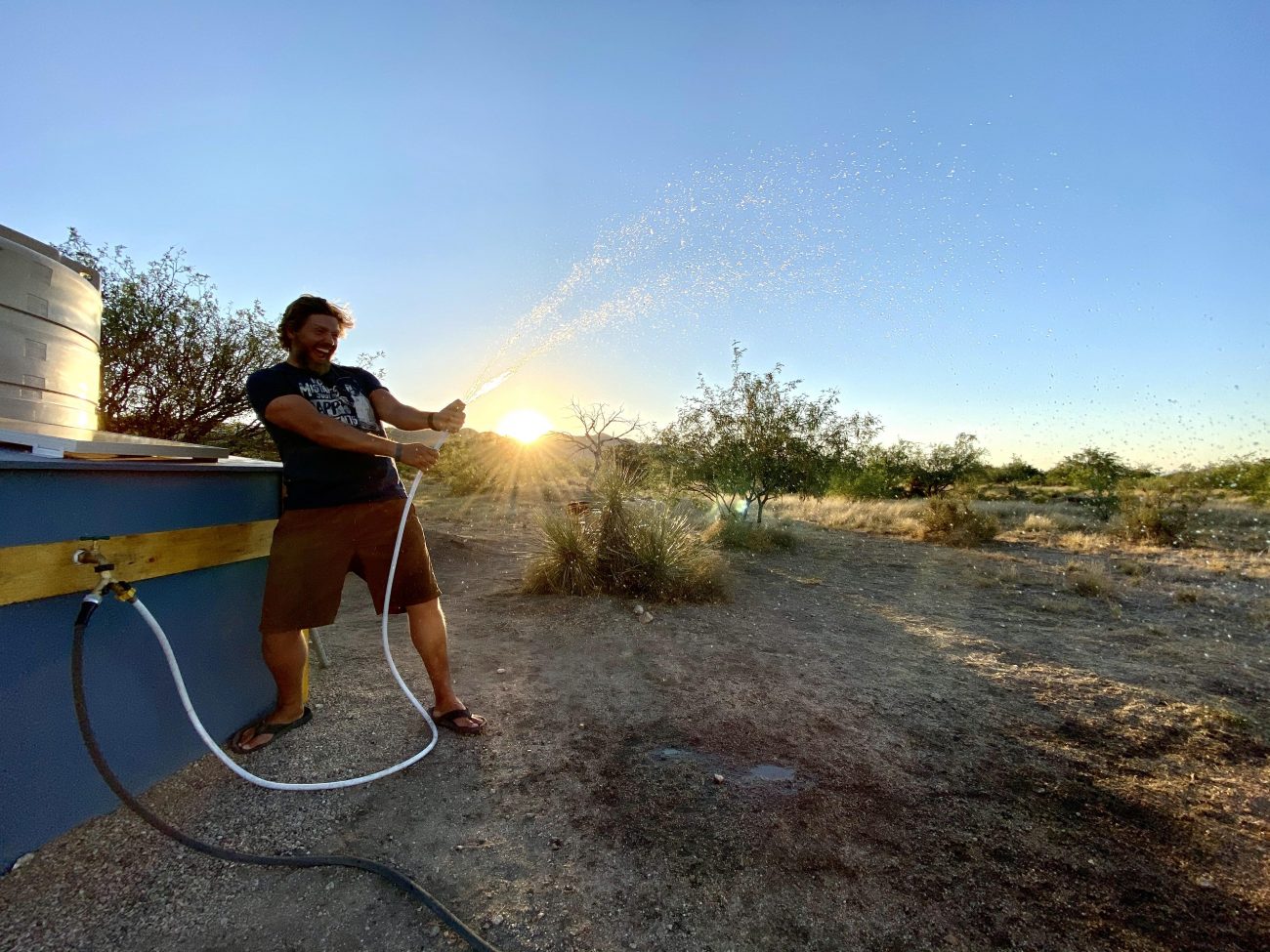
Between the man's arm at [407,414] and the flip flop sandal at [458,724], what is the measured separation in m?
1.55

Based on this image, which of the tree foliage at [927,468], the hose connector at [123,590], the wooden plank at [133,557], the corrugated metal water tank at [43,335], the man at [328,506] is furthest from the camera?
the tree foliage at [927,468]

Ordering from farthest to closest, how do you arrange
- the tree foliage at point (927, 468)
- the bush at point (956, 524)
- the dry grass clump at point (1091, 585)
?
the tree foliage at point (927, 468) < the bush at point (956, 524) < the dry grass clump at point (1091, 585)

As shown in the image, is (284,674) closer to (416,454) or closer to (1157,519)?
(416,454)

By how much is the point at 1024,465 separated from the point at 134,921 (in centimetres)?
6118

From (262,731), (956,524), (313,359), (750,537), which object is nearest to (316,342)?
(313,359)

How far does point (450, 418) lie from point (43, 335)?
1.63 m

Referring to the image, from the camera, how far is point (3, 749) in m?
1.95

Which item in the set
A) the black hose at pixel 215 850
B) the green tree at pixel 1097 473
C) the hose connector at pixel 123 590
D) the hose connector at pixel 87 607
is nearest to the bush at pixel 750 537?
the black hose at pixel 215 850

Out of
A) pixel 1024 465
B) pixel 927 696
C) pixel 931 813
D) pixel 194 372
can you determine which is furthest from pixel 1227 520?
pixel 1024 465

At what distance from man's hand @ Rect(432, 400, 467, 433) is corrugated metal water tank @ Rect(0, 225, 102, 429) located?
152 cm

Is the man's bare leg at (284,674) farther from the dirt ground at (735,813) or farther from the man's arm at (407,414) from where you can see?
the man's arm at (407,414)

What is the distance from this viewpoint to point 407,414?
319 cm

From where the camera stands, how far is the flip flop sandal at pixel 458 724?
125 inches

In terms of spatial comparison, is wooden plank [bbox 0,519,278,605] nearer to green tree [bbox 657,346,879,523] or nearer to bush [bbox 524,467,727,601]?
bush [bbox 524,467,727,601]
